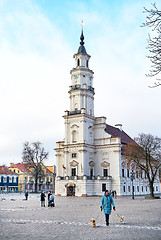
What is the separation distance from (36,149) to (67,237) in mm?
60933

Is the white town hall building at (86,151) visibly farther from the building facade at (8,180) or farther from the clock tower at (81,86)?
the building facade at (8,180)

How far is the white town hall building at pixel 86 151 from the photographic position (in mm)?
59250

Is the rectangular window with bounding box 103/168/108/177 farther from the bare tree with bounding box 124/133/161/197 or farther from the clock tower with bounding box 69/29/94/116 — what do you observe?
the bare tree with bounding box 124/133/161/197

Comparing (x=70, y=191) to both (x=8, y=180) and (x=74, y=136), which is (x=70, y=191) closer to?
Result: (x=74, y=136)

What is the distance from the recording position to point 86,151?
6144 cm

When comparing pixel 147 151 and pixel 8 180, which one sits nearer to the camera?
pixel 147 151

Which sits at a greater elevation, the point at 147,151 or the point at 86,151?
the point at 86,151

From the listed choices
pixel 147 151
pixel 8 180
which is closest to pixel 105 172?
pixel 147 151

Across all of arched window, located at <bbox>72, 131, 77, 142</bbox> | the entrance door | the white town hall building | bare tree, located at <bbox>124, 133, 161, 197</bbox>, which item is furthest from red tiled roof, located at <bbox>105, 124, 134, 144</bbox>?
bare tree, located at <bbox>124, 133, 161, 197</bbox>

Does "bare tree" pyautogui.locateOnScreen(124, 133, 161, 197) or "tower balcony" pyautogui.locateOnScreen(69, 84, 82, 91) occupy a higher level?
"tower balcony" pyautogui.locateOnScreen(69, 84, 82, 91)

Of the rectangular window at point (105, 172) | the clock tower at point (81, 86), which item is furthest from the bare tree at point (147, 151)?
the clock tower at point (81, 86)

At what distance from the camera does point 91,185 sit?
59219 mm

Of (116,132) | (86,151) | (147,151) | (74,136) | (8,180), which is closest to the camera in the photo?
(147,151)

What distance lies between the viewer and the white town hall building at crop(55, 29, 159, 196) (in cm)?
5925
